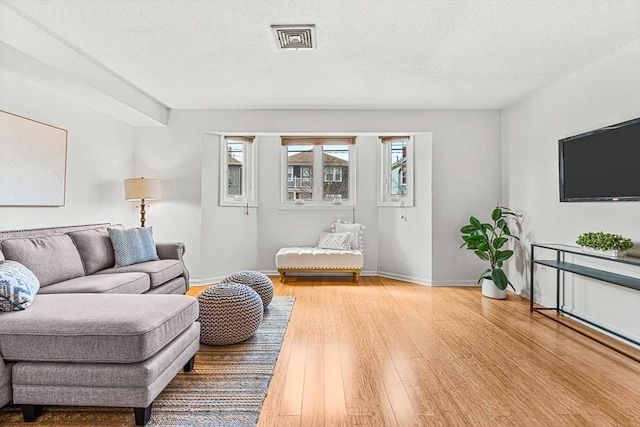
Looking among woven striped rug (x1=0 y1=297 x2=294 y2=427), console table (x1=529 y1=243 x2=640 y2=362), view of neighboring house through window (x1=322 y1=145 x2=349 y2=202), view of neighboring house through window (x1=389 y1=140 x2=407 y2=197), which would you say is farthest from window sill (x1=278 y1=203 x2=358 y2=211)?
woven striped rug (x1=0 y1=297 x2=294 y2=427)

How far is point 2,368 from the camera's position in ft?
5.47

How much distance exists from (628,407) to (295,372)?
1.87 meters

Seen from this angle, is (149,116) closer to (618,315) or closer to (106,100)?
(106,100)

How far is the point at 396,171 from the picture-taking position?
18.2 feet

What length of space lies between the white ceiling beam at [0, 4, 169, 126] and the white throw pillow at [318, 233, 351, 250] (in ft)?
9.85

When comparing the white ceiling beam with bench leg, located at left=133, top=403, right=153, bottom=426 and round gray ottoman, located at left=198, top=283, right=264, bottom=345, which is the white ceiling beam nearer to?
round gray ottoman, located at left=198, top=283, right=264, bottom=345

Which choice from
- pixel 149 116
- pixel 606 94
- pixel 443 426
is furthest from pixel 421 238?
pixel 149 116

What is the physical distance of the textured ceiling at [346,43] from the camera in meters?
2.37

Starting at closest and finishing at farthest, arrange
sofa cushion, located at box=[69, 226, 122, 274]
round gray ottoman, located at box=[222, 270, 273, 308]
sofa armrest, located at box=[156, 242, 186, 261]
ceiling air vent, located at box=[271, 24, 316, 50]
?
1. ceiling air vent, located at box=[271, 24, 316, 50]
2. sofa cushion, located at box=[69, 226, 122, 274]
3. round gray ottoman, located at box=[222, 270, 273, 308]
4. sofa armrest, located at box=[156, 242, 186, 261]

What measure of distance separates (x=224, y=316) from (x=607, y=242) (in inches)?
117

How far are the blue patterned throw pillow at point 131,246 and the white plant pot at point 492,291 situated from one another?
3.90 meters

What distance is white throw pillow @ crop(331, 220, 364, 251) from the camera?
5.45 meters

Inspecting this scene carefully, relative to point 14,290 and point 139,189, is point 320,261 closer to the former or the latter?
point 139,189

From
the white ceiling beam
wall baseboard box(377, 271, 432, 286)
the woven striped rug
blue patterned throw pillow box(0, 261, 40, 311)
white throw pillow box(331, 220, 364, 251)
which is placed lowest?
the woven striped rug
